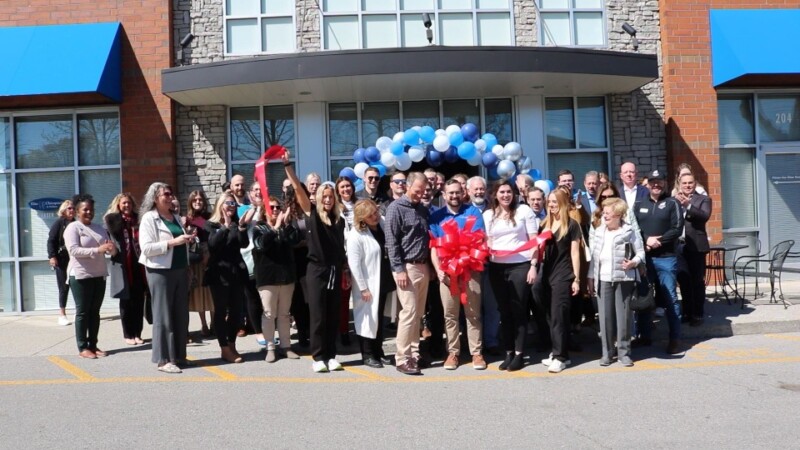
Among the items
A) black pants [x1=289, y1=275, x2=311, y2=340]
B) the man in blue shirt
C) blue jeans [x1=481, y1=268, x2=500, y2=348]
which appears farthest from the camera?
black pants [x1=289, y1=275, x2=311, y2=340]

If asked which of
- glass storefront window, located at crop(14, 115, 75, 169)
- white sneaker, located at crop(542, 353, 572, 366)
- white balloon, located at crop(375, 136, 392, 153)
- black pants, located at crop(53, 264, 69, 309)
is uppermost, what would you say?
glass storefront window, located at crop(14, 115, 75, 169)

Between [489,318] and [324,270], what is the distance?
1969 millimetres

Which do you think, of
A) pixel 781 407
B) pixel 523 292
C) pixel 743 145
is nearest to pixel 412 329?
pixel 523 292

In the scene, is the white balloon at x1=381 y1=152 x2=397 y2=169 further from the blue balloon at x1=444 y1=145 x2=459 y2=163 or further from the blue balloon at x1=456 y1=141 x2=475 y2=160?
the blue balloon at x1=456 y1=141 x2=475 y2=160

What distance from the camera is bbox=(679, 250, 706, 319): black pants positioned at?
9156mm

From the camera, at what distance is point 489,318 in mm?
8398

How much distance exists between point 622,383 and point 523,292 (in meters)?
1.33

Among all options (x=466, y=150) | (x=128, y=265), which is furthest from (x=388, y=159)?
(x=128, y=265)

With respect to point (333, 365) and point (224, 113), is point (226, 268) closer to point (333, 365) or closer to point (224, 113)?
point (333, 365)

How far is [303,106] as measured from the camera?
12883mm

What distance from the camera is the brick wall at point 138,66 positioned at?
12578 mm

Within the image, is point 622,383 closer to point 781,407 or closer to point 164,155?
point 781,407

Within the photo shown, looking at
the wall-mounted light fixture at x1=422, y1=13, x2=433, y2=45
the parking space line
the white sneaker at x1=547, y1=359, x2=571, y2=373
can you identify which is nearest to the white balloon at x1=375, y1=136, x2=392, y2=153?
the wall-mounted light fixture at x1=422, y1=13, x2=433, y2=45

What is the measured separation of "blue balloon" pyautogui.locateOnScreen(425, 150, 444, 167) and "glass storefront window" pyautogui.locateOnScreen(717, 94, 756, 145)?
5506mm
